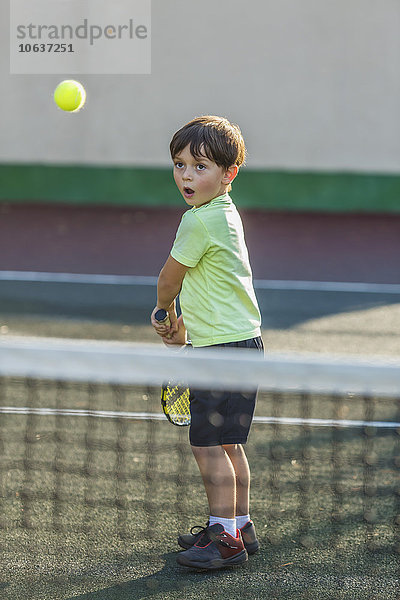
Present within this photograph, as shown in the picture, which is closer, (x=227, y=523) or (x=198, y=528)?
(x=227, y=523)

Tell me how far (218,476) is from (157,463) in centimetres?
115

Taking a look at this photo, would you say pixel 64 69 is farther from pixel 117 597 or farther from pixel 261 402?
pixel 117 597

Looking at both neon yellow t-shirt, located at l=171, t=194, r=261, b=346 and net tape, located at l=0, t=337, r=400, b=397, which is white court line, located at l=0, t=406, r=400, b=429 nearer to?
neon yellow t-shirt, located at l=171, t=194, r=261, b=346

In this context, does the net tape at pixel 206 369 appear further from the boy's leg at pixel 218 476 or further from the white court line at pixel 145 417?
the white court line at pixel 145 417

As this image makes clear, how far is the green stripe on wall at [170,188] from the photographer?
14289 millimetres

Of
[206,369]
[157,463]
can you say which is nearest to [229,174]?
[206,369]

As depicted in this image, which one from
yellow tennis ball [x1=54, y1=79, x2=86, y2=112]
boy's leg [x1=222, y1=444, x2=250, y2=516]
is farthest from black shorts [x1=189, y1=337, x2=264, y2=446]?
yellow tennis ball [x1=54, y1=79, x2=86, y2=112]

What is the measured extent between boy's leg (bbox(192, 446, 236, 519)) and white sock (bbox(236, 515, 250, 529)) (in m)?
0.18

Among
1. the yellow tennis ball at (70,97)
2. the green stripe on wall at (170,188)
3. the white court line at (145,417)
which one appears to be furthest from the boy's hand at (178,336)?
the green stripe on wall at (170,188)

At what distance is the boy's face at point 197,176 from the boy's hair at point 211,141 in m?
0.02

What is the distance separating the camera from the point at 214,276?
3.09m

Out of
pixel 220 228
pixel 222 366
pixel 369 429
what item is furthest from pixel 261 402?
pixel 222 366

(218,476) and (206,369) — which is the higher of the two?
(206,369)

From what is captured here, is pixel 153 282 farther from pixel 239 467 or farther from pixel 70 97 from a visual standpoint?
pixel 239 467
